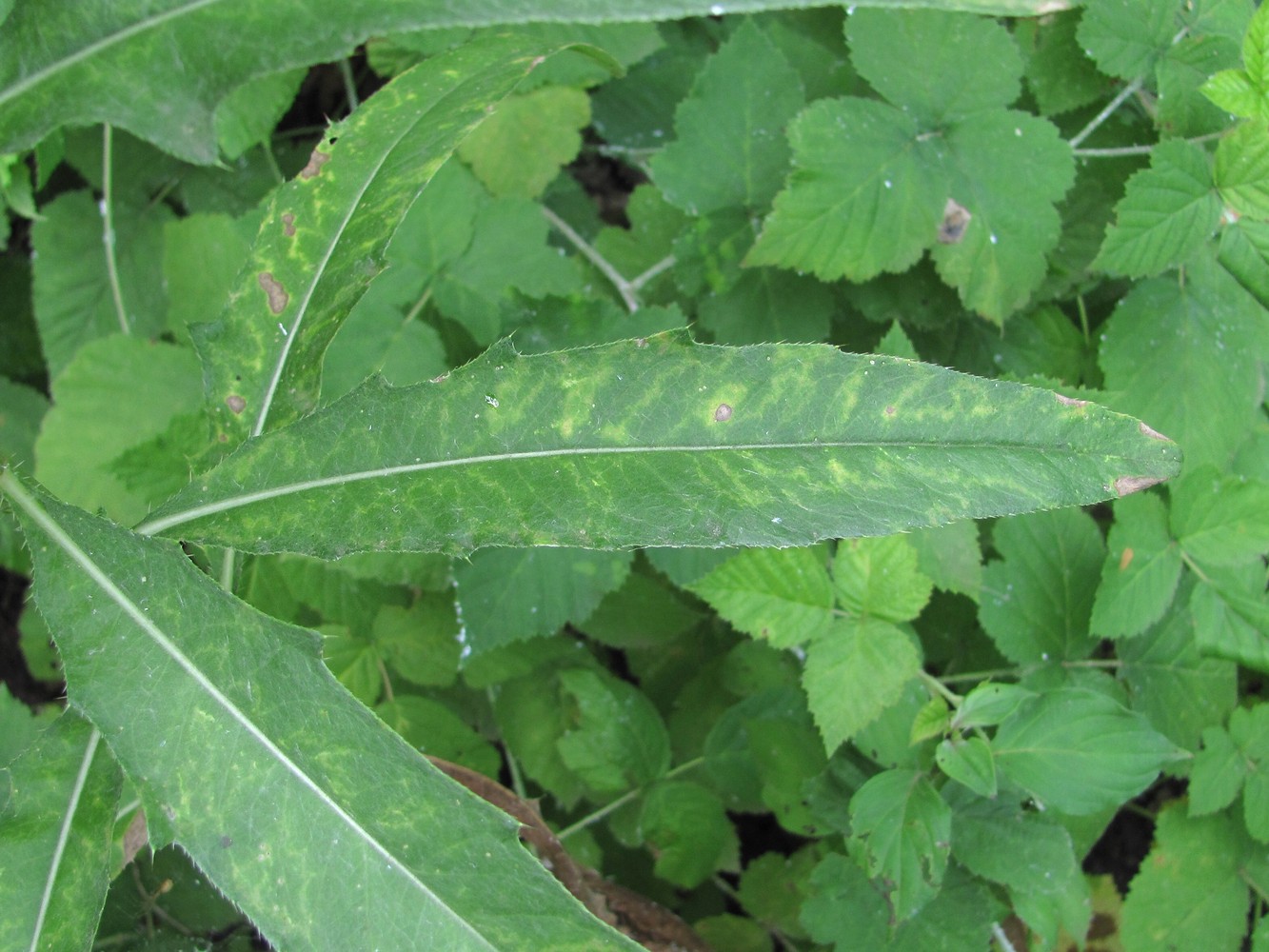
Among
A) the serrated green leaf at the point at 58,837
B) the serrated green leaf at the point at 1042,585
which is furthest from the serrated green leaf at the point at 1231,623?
the serrated green leaf at the point at 58,837

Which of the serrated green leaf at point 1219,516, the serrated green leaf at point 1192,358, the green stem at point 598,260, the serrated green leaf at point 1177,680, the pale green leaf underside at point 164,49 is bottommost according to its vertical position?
the serrated green leaf at point 1177,680

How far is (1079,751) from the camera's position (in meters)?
1.38

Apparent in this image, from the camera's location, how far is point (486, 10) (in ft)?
4.17

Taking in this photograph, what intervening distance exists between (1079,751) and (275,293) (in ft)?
4.05

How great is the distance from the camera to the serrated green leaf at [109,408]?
1.81 meters

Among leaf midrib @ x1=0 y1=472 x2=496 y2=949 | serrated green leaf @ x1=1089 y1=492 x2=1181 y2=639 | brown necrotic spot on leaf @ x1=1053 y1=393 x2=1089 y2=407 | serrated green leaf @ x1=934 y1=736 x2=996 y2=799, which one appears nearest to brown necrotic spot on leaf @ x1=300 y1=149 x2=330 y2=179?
leaf midrib @ x1=0 y1=472 x2=496 y2=949

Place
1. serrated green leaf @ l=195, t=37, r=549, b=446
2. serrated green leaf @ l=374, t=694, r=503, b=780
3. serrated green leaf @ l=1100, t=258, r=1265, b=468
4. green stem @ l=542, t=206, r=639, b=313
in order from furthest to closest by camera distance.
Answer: green stem @ l=542, t=206, r=639, b=313
serrated green leaf @ l=374, t=694, r=503, b=780
serrated green leaf @ l=1100, t=258, r=1265, b=468
serrated green leaf @ l=195, t=37, r=549, b=446

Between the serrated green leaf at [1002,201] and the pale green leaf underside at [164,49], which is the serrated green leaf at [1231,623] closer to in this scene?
the serrated green leaf at [1002,201]

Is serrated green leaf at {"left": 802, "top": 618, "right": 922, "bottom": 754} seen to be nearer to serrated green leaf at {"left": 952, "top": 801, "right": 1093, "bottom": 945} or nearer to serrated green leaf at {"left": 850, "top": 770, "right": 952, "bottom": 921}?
serrated green leaf at {"left": 850, "top": 770, "right": 952, "bottom": 921}

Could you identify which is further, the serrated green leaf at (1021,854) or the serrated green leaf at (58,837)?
the serrated green leaf at (1021,854)

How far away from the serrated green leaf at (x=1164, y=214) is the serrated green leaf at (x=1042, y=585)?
42cm

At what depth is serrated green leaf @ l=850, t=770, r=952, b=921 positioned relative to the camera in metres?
1.33

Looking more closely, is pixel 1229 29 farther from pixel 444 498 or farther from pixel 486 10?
pixel 444 498

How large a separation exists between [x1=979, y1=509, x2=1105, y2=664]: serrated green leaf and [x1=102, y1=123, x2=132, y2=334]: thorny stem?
177cm
